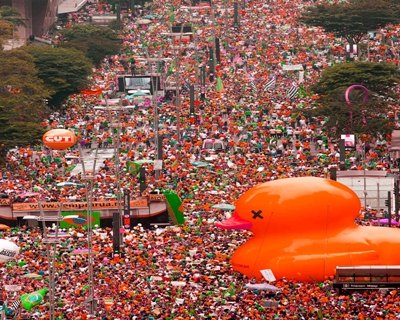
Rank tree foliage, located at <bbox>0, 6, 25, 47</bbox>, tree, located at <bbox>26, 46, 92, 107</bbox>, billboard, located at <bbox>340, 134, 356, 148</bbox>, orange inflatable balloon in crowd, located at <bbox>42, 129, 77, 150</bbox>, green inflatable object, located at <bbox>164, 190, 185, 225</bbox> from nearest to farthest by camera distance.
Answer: green inflatable object, located at <bbox>164, 190, 185, 225</bbox> → orange inflatable balloon in crowd, located at <bbox>42, 129, 77, 150</bbox> → billboard, located at <bbox>340, 134, 356, 148</bbox> → tree, located at <bbox>26, 46, 92, 107</bbox> → tree foliage, located at <bbox>0, 6, 25, 47</bbox>

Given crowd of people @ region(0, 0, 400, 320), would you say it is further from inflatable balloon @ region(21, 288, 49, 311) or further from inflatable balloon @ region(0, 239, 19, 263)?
inflatable balloon @ region(0, 239, 19, 263)

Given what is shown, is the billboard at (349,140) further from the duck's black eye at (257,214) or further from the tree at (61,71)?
the tree at (61,71)

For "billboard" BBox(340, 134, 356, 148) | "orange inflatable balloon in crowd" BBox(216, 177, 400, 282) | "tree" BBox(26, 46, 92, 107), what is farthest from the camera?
"tree" BBox(26, 46, 92, 107)

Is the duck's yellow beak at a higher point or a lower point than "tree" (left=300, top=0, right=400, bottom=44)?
lower

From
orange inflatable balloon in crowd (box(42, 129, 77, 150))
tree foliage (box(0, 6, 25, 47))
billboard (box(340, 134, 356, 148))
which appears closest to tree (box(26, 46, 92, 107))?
tree foliage (box(0, 6, 25, 47))

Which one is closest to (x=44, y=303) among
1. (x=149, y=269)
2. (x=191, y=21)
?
(x=149, y=269)

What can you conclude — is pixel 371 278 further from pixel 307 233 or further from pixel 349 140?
pixel 349 140

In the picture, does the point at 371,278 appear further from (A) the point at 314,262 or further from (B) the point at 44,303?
(B) the point at 44,303
